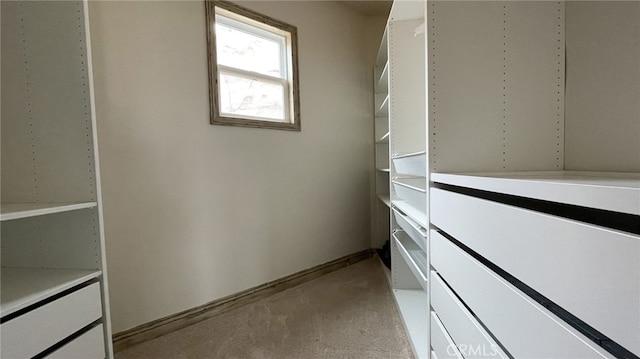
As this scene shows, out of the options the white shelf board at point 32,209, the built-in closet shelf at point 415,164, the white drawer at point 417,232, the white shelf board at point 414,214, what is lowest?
the white drawer at point 417,232

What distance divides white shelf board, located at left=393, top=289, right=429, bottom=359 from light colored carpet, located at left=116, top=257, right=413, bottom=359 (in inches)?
3.1

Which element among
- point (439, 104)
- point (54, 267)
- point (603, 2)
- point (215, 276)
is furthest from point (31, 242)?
point (603, 2)

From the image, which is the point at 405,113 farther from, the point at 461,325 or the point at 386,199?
the point at 461,325

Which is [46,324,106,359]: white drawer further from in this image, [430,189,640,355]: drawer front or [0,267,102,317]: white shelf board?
[430,189,640,355]: drawer front

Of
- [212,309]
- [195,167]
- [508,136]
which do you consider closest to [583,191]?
[508,136]

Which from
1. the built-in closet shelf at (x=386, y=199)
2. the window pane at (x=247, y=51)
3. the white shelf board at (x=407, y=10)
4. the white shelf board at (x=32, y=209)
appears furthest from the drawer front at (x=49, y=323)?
→ the white shelf board at (x=407, y=10)

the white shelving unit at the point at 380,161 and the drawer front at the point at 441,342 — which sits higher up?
the white shelving unit at the point at 380,161

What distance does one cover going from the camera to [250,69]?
2.54 m

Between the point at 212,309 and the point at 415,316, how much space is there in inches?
56.8

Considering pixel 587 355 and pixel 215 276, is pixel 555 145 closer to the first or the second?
pixel 587 355

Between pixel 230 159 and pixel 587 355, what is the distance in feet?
7.21

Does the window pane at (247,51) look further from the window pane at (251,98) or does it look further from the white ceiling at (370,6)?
the white ceiling at (370,6)

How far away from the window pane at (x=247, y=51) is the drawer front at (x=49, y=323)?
179 centimetres

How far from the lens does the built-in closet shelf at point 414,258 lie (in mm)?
1496
